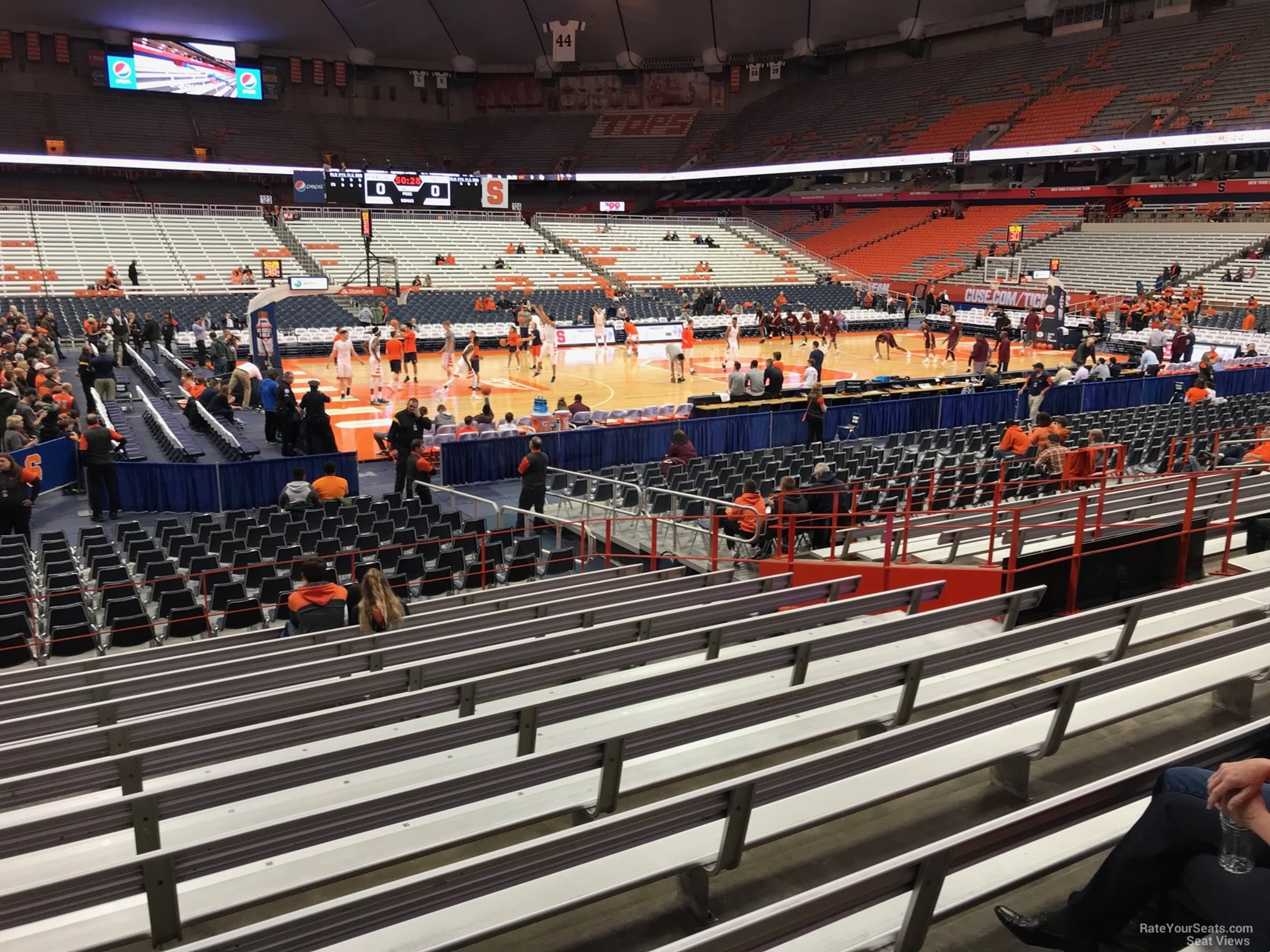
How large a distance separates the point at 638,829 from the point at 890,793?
0.95 metres

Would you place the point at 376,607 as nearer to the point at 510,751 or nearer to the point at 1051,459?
the point at 510,751

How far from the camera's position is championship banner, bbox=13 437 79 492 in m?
15.5

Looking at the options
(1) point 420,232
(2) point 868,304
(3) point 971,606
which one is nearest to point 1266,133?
(2) point 868,304

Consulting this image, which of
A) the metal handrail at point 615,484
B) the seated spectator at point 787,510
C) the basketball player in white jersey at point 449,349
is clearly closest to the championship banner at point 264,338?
the basketball player in white jersey at point 449,349

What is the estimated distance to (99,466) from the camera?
1450 cm

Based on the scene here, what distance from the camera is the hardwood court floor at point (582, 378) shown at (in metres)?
23.3

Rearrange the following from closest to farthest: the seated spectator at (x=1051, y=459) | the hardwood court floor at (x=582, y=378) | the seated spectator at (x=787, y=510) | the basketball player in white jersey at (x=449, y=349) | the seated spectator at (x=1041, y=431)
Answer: the seated spectator at (x=787, y=510), the seated spectator at (x=1051, y=459), the seated spectator at (x=1041, y=431), the hardwood court floor at (x=582, y=378), the basketball player in white jersey at (x=449, y=349)

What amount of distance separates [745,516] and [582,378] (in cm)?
1913

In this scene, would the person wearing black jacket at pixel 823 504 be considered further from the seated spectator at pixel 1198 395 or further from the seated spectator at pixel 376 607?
the seated spectator at pixel 1198 395

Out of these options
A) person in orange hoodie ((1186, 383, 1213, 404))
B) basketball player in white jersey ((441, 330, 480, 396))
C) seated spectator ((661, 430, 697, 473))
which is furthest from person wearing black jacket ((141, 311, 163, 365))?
person in orange hoodie ((1186, 383, 1213, 404))

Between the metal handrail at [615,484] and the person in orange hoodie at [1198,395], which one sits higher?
the person in orange hoodie at [1198,395]

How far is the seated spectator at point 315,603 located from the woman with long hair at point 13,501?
6764 mm

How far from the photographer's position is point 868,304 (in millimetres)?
44844

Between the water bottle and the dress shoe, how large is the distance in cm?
49
